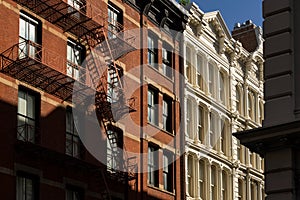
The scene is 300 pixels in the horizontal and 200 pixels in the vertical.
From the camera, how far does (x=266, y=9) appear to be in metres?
23.8

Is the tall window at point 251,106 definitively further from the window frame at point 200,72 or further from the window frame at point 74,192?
the window frame at point 74,192

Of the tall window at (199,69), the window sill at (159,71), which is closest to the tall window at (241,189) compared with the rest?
the tall window at (199,69)

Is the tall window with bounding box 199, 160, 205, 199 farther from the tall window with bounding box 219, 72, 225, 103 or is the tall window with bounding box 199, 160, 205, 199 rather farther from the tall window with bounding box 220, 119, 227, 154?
the tall window with bounding box 219, 72, 225, 103

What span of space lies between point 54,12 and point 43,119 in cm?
495

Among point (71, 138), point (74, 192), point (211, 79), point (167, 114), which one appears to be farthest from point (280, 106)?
point (211, 79)

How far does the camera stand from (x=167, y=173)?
4434 centimetres

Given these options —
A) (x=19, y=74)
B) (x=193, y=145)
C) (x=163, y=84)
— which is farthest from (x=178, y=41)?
(x=19, y=74)

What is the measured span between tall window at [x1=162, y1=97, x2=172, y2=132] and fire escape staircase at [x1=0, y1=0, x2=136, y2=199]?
16.0ft

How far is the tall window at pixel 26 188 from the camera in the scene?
107 feet

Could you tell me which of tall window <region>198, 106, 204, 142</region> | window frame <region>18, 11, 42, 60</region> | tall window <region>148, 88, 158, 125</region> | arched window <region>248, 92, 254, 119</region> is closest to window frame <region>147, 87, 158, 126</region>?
tall window <region>148, 88, 158, 125</region>

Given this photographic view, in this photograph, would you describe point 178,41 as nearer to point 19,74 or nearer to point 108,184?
point 108,184

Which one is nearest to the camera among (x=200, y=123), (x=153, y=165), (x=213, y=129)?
(x=153, y=165)

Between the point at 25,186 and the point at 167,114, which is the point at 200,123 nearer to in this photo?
the point at 167,114

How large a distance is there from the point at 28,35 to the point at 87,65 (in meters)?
4.37
